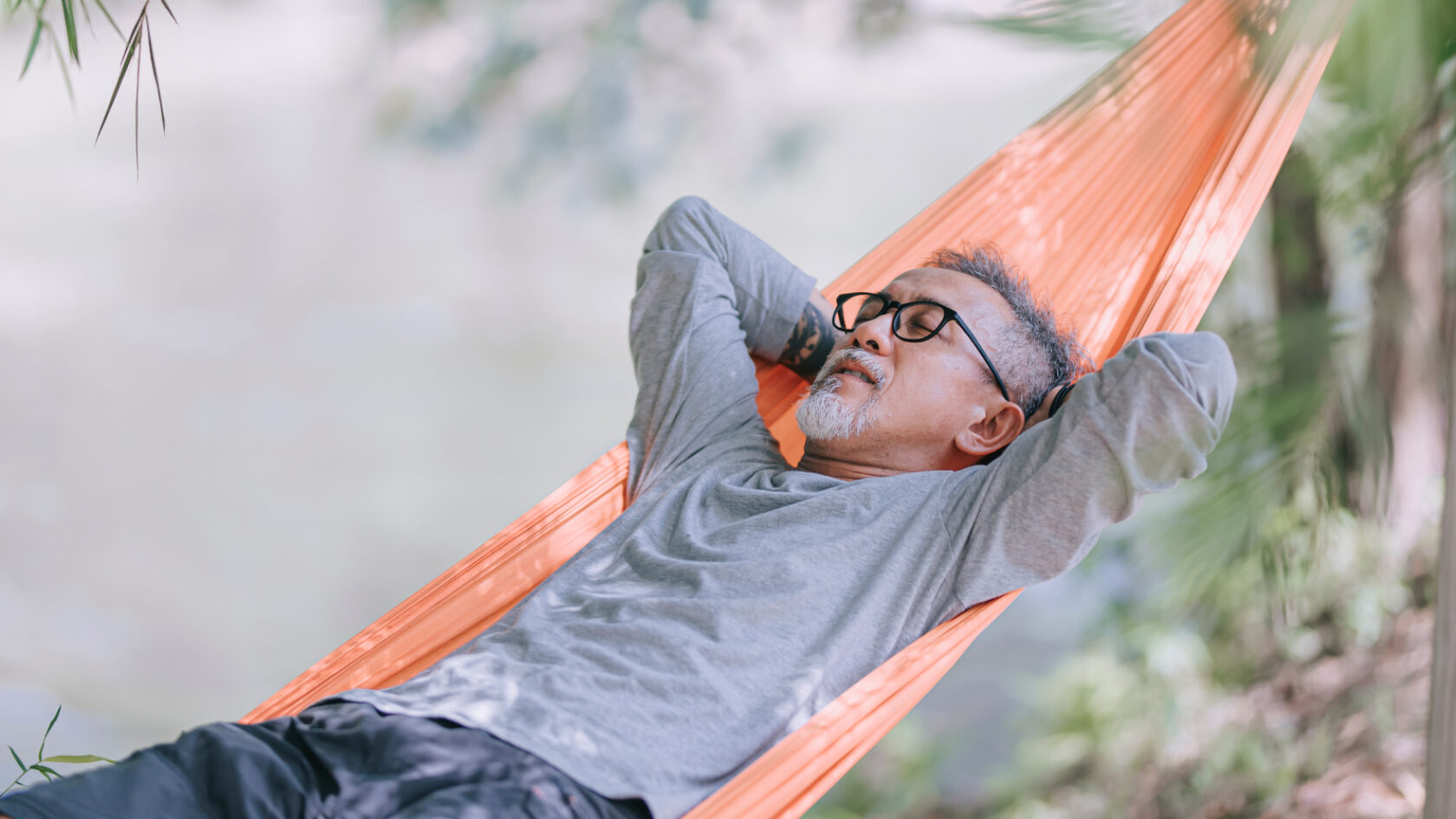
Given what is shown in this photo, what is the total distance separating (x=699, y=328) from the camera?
69.3 inches

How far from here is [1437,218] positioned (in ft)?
10.0

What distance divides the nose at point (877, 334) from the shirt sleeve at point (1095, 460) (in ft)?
1.01

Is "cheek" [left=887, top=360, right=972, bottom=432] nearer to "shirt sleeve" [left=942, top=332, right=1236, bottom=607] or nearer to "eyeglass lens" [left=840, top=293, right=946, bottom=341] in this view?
"eyeglass lens" [left=840, top=293, right=946, bottom=341]

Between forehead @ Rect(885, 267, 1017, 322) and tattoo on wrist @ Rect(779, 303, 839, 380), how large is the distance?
24 cm

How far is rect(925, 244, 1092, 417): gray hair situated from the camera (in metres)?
1.62

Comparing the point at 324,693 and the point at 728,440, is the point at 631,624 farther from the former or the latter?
the point at 324,693

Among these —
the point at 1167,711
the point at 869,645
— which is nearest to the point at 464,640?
the point at 869,645

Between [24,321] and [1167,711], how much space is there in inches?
159

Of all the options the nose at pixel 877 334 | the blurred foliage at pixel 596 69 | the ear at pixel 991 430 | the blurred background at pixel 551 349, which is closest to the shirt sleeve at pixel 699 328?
the nose at pixel 877 334

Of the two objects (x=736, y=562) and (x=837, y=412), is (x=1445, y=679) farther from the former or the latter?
(x=736, y=562)

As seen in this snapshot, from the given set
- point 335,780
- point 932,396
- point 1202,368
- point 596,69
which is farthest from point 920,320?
point 596,69

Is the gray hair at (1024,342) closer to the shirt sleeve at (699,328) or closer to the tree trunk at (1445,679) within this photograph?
the shirt sleeve at (699,328)

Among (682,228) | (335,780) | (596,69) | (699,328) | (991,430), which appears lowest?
(991,430)

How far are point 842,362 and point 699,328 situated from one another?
0.87 ft
